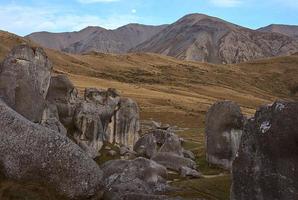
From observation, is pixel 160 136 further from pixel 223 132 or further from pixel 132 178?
pixel 132 178

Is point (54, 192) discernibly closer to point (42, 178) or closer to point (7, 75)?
point (42, 178)

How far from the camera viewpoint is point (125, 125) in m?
55.4

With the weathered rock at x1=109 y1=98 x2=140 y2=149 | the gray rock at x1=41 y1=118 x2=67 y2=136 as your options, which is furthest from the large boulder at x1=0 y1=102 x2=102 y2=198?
the weathered rock at x1=109 y1=98 x2=140 y2=149

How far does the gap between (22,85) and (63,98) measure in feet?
33.7

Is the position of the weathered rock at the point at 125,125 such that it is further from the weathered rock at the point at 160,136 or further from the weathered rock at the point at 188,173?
the weathered rock at the point at 188,173

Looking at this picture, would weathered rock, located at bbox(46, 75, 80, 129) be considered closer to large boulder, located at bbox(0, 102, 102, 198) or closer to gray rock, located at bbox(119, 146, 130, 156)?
gray rock, located at bbox(119, 146, 130, 156)

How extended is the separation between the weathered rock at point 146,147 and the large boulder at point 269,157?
2755cm

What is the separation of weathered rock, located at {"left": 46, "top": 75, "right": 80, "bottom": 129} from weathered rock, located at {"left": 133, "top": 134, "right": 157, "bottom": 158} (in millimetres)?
7133

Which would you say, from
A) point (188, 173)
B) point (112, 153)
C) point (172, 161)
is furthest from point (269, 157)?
point (112, 153)

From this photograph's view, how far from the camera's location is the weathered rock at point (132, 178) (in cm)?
2408

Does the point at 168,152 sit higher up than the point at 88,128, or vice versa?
the point at 88,128

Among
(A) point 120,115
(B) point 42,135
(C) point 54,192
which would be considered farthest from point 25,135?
(A) point 120,115

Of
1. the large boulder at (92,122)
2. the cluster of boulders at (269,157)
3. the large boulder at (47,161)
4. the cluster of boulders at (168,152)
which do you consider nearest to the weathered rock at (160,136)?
the cluster of boulders at (168,152)

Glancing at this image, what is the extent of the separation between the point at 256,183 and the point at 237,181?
0.86 metres
